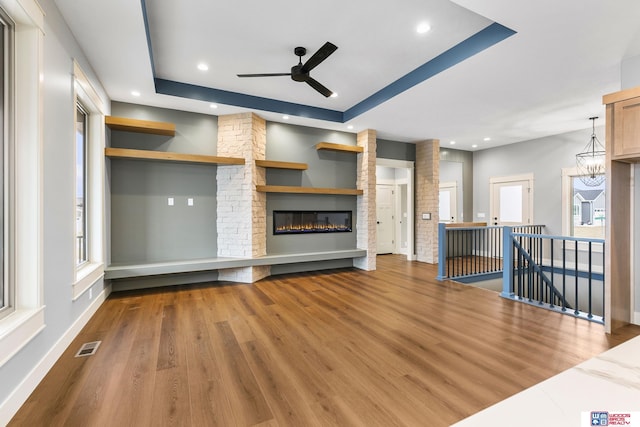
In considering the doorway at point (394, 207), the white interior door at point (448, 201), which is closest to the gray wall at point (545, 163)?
the white interior door at point (448, 201)

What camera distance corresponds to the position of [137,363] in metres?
2.29

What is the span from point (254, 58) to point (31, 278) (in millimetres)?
3163

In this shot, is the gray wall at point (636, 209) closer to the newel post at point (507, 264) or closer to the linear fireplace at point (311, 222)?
the newel post at point (507, 264)

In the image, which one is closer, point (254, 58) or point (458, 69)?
point (458, 69)

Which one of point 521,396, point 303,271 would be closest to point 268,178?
point 303,271

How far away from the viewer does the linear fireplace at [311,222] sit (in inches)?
214

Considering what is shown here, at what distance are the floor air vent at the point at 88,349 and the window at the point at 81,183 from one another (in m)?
1.22

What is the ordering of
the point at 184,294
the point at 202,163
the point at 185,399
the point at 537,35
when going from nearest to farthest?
the point at 185,399, the point at 537,35, the point at 184,294, the point at 202,163

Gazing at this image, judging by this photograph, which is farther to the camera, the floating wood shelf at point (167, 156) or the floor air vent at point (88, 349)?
the floating wood shelf at point (167, 156)

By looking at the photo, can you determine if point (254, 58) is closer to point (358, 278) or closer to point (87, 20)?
point (87, 20)

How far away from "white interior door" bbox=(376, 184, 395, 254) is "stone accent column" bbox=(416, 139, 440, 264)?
1.29 metres

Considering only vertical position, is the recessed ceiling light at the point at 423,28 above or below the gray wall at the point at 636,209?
above

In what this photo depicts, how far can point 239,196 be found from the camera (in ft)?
16.0

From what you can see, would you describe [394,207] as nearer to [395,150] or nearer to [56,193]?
[395,150]
